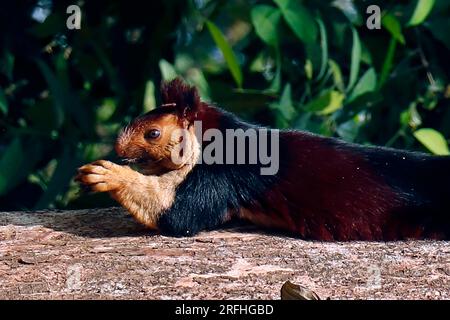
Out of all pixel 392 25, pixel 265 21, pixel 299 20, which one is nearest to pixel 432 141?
pixel 392 25

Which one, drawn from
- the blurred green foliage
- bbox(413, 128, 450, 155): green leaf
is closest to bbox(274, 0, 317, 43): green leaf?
the blurred green foliage

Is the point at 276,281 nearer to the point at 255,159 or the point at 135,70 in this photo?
the point at 255,159

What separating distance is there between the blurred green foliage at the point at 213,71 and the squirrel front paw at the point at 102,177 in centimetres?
186

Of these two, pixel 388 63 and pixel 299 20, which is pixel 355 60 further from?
pixel 299 20

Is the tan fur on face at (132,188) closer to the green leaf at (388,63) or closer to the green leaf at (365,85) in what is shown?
the green leaf at (365,85)

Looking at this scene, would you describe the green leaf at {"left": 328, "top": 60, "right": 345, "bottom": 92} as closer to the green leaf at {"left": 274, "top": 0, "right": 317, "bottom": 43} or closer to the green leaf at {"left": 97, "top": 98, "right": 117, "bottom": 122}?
the green leaf at {"left": 274, "top": 0, "right": 317, "bottom": 43}

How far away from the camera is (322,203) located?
163 inches

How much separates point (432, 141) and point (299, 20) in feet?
2.86

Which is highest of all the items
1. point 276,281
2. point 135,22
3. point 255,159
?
point 135,22

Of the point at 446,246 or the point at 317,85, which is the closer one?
the point at 446,246

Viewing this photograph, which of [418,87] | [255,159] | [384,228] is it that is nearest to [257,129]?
[255,159]

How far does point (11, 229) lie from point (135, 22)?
2464 mm

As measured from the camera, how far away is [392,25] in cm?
631

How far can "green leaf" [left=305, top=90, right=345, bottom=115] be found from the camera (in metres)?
6.04
